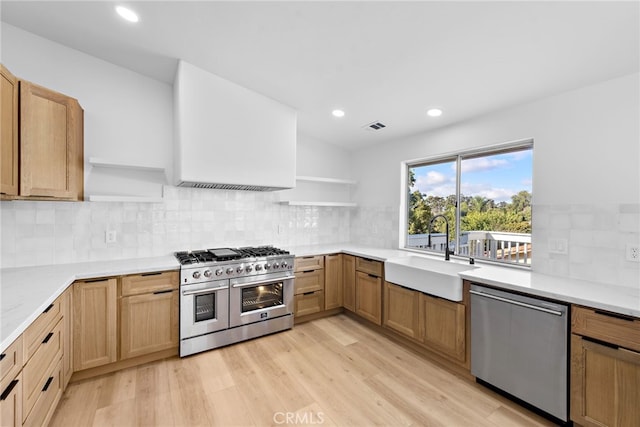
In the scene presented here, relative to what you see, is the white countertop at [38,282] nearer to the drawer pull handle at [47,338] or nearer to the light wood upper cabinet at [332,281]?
the drawer pull handle at [47,338]

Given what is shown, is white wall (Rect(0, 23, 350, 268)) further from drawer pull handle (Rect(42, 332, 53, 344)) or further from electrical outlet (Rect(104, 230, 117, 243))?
drawer pull handle (Rect(42, 332, 53, 344))

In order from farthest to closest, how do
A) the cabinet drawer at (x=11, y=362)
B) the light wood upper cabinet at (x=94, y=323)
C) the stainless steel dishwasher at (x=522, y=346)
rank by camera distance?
the light wood upper cabinet at (x=94, y=323) < the stainless steel dishwasher at (x=522, y=346) < the cabinet drawer at (x=11, y=362)

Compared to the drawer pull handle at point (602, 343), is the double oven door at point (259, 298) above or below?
below

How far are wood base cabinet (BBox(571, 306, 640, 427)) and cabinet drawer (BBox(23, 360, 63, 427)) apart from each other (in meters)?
2.98

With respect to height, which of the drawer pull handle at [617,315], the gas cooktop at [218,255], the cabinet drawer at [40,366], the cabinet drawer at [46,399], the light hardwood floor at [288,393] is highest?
the gas cooktop at [218,255]

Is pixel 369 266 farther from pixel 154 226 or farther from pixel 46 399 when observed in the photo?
pixel 46 399

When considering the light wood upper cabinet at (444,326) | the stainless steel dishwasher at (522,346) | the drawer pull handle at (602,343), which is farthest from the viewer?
the light wood upper cabinet at (444,326)

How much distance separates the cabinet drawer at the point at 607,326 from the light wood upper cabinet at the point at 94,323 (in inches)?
127

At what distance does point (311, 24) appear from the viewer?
1.90m

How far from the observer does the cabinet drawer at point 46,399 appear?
4.76 ft

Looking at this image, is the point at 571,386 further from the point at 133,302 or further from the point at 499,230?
the point at 133,302

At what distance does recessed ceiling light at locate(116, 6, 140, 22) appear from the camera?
6.43 ft

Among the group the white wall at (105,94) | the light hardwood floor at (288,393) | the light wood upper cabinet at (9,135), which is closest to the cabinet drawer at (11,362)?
the light hardwood floor at (288,393)

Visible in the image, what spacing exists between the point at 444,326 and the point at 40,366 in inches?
108
